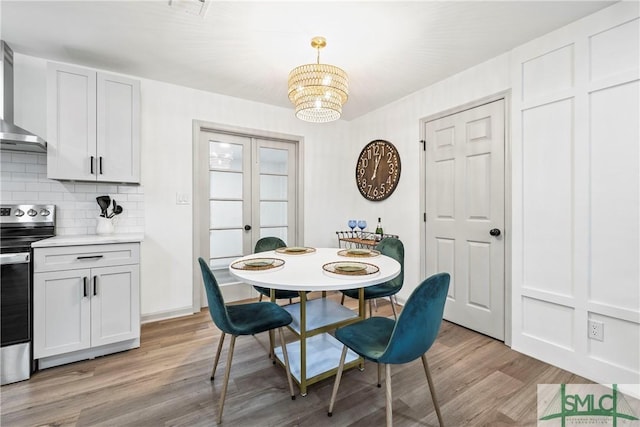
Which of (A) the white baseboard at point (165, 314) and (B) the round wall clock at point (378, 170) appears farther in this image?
(B) the round wall clock at point (378, 170)

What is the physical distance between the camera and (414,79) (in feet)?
9.26

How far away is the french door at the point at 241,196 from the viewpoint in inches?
127

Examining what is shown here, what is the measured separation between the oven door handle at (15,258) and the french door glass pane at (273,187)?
2160 mm

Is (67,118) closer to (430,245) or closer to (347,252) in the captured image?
(347,252)

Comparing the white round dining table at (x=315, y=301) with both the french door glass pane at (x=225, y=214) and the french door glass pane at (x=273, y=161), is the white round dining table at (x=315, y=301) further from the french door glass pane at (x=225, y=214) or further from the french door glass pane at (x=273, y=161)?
the french door glass pane at (x=273, y=161)

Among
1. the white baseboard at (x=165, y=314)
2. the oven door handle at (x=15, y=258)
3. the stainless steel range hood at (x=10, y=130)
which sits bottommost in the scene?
the white baseboard at (x=165, y=314)

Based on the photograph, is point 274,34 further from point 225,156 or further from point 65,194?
point 65,194

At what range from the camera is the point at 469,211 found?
8.68 ft

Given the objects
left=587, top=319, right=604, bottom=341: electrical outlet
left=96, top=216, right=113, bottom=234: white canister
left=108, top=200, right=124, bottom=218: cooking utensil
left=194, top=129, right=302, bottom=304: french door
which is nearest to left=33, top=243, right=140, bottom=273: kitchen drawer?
left=96, top=216, right=113, bottom=234: white canister

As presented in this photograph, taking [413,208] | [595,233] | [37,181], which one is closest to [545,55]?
[595,233]

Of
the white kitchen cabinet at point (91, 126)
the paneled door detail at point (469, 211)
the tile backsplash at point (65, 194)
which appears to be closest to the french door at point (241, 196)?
the tile backsplash at point (65, 194)

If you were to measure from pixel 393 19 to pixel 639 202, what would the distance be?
1.95 metres

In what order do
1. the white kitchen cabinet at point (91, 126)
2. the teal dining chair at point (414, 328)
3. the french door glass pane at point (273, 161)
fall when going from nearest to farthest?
the teal dining chair at point (414, 328), the white kitchen cabinet at point (91, 126), the french door glass pane at point (273, 161)

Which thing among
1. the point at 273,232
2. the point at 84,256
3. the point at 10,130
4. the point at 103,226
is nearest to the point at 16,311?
the point at 84,256
